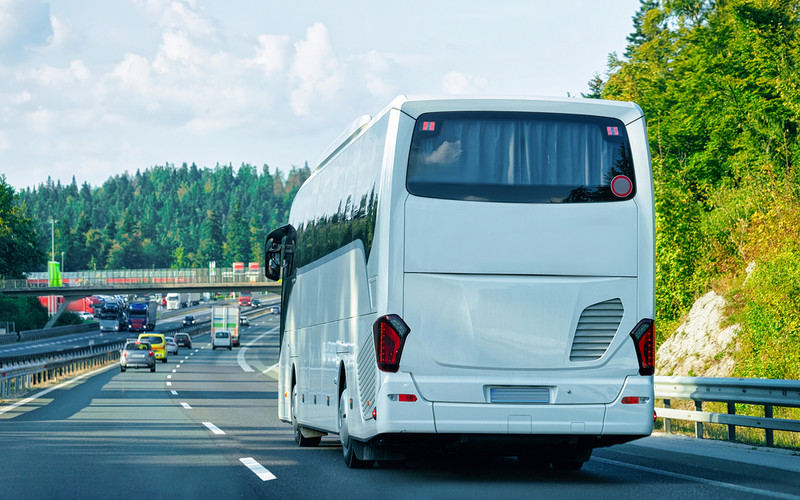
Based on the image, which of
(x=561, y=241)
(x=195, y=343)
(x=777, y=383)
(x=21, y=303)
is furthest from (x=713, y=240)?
(x=21, y=303)

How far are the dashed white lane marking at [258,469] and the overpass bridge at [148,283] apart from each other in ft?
304

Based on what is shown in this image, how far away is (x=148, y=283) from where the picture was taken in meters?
107

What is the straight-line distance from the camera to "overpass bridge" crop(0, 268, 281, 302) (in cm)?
10606

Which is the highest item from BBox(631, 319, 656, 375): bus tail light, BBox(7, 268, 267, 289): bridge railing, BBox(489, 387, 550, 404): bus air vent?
BBox(7, 268, 267, 289): bridge railing

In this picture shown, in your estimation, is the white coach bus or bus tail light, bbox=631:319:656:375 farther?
bus tail light, bbox=631:319:656:375

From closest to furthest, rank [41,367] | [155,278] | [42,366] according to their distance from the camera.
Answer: [41,367]
[42,366]
[155,278]

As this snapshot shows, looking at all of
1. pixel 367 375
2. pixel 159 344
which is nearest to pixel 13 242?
pixel 159 344

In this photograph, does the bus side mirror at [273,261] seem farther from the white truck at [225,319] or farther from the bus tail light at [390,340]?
the white truck at [225,319]

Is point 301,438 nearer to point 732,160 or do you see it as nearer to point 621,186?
point 621,186

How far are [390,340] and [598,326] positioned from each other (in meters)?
1.88

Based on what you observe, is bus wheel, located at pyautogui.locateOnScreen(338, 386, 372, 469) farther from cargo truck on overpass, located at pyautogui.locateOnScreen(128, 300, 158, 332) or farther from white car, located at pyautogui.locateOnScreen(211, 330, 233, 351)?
cargo truck on overpass, located at pyautogui.locateOnScreen(128, 300, 158, 332)

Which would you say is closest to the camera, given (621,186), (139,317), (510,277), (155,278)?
(510,277)

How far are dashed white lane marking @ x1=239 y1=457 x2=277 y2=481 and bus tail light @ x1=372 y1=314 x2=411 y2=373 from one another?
5.76 ft

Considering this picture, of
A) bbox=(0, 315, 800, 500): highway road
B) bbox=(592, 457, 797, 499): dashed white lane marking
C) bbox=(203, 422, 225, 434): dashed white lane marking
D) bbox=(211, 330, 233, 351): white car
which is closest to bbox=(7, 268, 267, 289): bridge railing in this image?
bbox=(211, 330, 233, 351): white car
